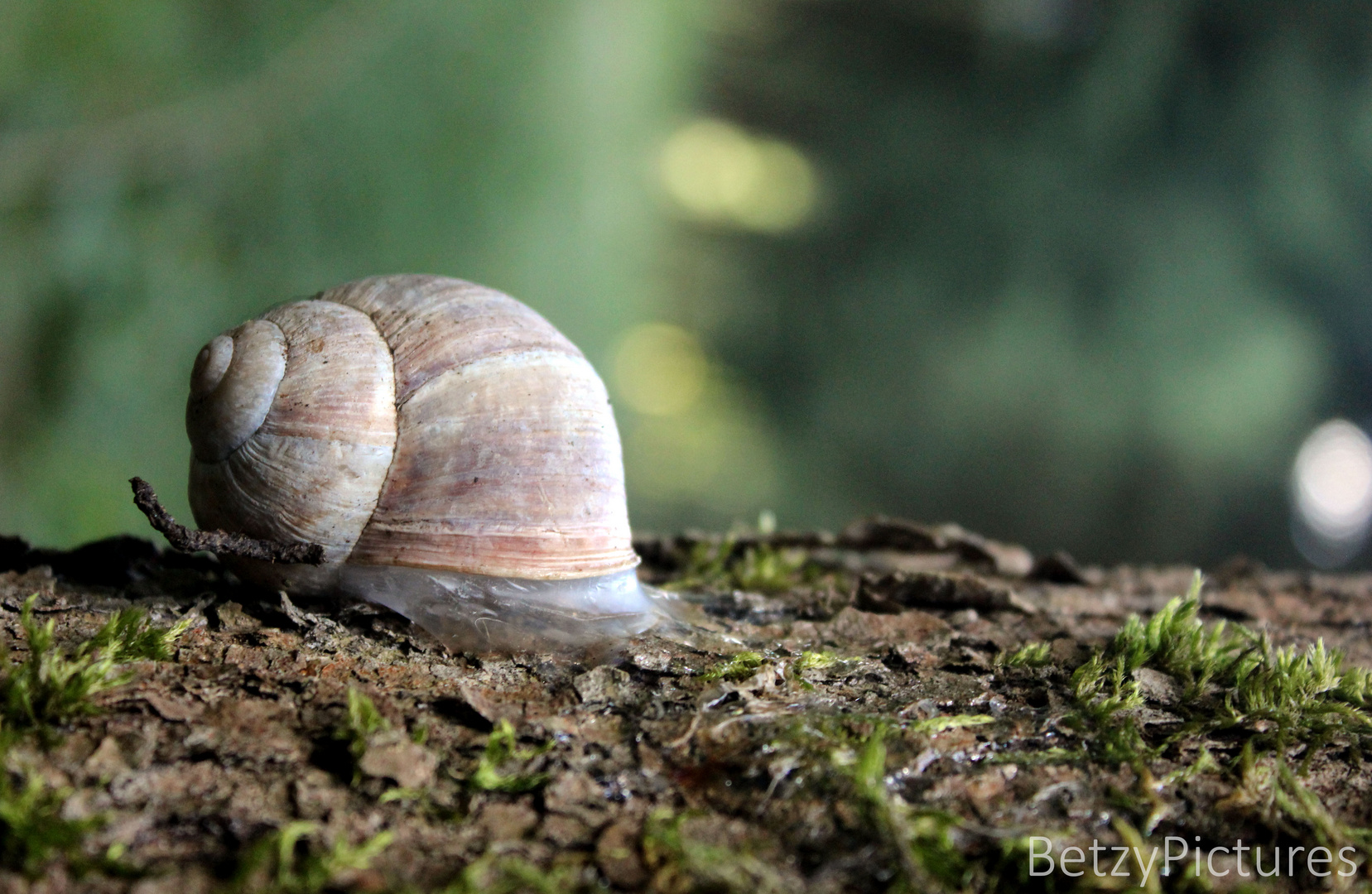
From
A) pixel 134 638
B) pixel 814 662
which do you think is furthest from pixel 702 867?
pixel 134 638

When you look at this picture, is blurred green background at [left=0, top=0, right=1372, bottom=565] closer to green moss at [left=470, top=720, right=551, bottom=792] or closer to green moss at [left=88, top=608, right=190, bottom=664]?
green moss at [left=88, top=608, right=190, bottom=664]

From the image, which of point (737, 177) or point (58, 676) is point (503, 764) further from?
point (737, 177)

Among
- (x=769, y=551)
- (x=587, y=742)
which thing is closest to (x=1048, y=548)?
(x=769, y=551)

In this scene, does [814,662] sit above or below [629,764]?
above

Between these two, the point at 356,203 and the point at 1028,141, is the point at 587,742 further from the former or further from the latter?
the point at 1028,141

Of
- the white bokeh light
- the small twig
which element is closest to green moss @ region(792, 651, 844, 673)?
the small twig

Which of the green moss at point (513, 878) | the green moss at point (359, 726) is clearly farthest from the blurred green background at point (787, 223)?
the green moss at point (513, 878)
